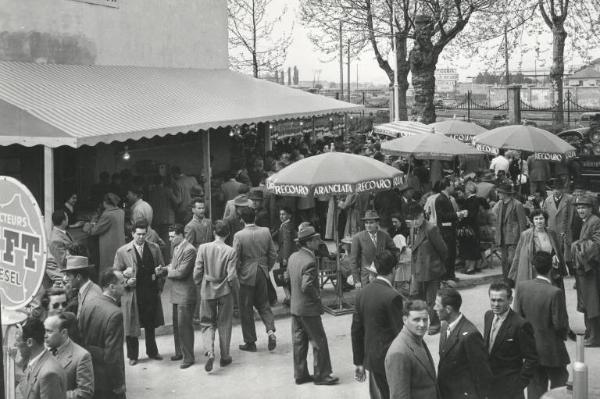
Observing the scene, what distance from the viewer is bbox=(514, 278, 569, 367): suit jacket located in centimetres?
725

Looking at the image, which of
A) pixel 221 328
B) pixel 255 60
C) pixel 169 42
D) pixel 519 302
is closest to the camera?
pixel 519 302

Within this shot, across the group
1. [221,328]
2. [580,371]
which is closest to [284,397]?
[221,328]

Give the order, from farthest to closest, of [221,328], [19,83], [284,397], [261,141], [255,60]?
[255,60] < [261,141] < [19,83] < [221,328] < [284,397]

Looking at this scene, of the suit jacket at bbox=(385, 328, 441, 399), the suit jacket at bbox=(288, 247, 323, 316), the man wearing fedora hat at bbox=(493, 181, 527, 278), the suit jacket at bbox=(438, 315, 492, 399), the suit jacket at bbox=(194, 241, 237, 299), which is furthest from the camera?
the man wearing fedora hat at bbox=(493, 181, 527, 278)

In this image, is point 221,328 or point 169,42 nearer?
point 221,328

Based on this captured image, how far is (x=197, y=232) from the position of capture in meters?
10.6

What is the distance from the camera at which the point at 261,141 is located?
910 inches

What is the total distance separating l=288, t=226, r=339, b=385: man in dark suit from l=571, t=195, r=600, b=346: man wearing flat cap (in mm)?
3331

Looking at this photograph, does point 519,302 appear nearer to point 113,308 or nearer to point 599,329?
point 599,329

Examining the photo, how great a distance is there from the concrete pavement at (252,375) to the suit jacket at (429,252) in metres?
0.84

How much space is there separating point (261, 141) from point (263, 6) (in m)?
14.0

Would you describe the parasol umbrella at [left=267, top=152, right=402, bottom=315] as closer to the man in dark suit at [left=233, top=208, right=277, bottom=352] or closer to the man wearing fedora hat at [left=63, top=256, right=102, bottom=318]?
the man in dark suit at [left=233, top=208, right=277, bottom=352]

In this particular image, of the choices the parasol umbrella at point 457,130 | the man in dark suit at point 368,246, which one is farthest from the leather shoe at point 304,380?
the parasol umbrella at point 457,130

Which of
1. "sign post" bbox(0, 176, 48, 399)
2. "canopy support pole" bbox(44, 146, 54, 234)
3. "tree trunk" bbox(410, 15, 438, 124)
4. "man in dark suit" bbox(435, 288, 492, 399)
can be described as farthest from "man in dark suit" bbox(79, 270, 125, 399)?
"tree trunk" bbox(410, 15, 438, 124)
